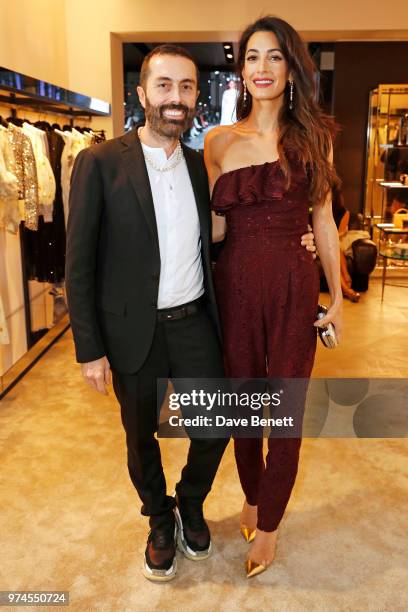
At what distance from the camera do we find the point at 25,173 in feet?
13.3

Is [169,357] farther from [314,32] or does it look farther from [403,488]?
[314,32]

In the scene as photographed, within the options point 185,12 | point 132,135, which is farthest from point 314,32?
point 132,135

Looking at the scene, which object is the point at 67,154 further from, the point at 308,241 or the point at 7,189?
the point at 308,241

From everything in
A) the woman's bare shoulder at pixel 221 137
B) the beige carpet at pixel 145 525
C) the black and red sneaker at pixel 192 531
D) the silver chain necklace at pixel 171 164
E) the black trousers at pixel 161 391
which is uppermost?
the woman's bare shoulder at pixel 221 137

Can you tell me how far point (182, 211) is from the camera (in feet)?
6.57

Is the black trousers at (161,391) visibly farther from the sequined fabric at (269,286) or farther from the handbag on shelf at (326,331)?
the handbag on shelf at (326,331)

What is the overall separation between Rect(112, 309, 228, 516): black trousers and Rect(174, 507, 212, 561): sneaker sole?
148mm

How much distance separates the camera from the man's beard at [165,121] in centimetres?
191

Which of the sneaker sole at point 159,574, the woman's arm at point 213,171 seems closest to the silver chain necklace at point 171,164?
the woman's arm at point 213,171

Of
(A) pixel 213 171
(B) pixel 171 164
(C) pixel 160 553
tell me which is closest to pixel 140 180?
(B) pixel 171 164

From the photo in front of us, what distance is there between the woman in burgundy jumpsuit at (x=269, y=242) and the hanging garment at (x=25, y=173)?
2.09 metres

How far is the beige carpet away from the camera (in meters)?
2.14

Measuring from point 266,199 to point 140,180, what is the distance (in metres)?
0.42

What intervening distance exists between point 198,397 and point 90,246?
0.65 meters
